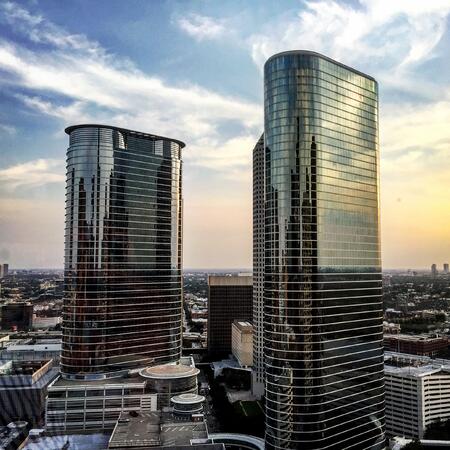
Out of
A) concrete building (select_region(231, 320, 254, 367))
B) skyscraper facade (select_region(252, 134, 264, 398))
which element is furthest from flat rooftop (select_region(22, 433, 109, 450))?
concrete building (select_region(231, 320, 254, 367))

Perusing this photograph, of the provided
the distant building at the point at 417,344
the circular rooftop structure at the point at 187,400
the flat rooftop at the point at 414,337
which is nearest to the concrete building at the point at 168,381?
the circular rooftop structure at the point at 187,400

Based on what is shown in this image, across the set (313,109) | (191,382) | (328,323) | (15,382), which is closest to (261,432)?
(191,382)

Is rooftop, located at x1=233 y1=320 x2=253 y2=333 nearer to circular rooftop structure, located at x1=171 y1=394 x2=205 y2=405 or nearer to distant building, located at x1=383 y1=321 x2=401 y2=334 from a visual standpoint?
circular rooftop structure, located at x1=171 y1=394 x2=205 y2=405

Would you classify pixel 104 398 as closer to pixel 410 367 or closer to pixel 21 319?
pixel 410 367

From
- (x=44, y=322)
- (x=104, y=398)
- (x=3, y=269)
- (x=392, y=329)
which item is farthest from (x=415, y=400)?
(x=44, y=322)

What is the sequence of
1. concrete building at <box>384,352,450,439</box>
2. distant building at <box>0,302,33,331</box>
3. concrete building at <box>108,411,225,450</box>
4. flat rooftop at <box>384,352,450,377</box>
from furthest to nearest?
distant building at <box>0,302,33,331</box>
flat rooftop at <box>384,352,450,377</box>
concrete building at <box>384,352,450,439</box>
concrete building at <box>108,411,225,450</box>

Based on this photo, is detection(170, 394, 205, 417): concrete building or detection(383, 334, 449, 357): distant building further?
detection(383, 334, 449, 357): distant building

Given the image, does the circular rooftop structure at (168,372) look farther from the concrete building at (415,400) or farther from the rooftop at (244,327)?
the rooftop at (244,327)
